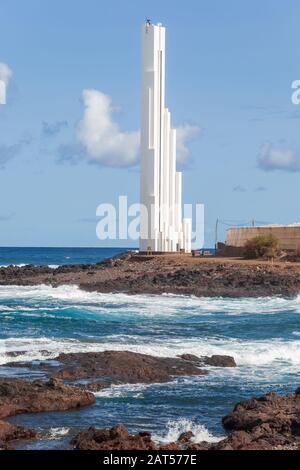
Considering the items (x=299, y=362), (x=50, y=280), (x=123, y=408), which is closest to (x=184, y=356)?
(x=299, y=362)

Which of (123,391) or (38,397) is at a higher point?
(38,397)

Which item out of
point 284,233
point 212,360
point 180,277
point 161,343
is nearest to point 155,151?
point 284,233

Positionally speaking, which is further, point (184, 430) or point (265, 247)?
point (265, 247)

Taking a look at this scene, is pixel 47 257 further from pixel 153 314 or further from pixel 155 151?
pixel 153 314

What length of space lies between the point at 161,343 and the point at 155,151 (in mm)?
31548

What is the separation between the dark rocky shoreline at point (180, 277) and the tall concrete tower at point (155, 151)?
353 cm

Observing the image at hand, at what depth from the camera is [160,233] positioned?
52.4 metres

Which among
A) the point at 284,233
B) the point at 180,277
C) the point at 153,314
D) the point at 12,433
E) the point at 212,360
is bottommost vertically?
the point at 12,433

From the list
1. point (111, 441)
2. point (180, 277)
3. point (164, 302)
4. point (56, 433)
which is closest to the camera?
point (111, 441)

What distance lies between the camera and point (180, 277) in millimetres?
39875

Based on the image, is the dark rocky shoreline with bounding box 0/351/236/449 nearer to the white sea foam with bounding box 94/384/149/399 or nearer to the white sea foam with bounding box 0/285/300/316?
the white sea foam with bounding box 94/384/149/399

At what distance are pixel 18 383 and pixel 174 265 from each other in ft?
100

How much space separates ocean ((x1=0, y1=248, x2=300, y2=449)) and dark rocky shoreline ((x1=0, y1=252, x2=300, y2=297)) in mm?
1234
